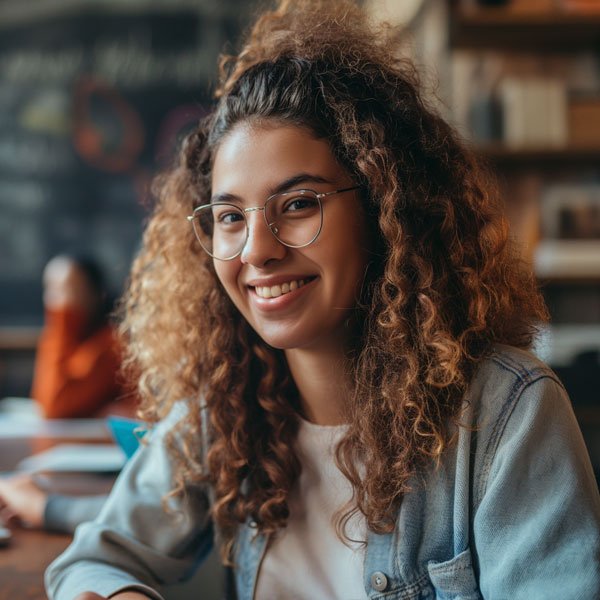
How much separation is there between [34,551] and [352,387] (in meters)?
0.54

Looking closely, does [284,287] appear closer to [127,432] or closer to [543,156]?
[127,432]

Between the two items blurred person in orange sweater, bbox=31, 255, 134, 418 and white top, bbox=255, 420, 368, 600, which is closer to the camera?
white top, bbox=255, 420, 368, 600

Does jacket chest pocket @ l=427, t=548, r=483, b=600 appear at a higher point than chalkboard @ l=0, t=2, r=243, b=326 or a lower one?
lower

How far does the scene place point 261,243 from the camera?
32.8 inches

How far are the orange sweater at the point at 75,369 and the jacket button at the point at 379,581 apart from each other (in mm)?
1583

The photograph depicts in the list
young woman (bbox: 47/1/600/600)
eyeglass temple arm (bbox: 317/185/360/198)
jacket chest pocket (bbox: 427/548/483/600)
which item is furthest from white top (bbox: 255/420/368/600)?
eyeglass temple arm (bbox: 317/185/360/198)

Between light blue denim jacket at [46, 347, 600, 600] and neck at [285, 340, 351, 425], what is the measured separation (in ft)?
0.55

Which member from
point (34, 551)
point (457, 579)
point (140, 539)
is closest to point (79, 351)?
point (34, 551)

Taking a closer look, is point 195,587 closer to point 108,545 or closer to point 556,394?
point 108,545

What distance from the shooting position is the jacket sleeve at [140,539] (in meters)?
0.86

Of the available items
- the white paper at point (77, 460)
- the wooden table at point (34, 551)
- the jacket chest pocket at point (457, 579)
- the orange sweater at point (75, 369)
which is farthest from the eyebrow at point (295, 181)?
the orange sweater at point (75, 369)

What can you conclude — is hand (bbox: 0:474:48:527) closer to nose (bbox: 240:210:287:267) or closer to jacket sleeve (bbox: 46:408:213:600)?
jacket sleeve (bbox: 46:408:213:600)

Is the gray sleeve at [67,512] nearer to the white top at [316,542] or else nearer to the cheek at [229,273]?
the white top at [316,542]

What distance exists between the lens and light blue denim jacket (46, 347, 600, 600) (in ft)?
2.27
